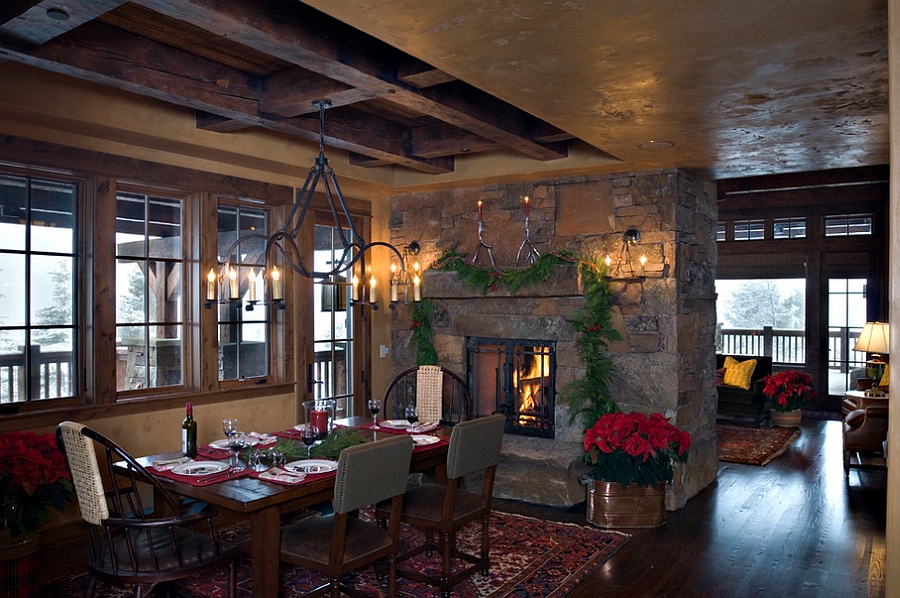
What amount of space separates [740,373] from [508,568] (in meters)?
5.82

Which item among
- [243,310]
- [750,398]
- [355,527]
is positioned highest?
[243,310]

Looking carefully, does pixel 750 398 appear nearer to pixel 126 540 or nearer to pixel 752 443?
pixel 752 443

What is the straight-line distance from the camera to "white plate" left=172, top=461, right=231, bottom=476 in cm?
321

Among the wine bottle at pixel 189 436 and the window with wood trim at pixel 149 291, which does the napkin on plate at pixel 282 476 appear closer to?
the wine bottle at pixel 189 436

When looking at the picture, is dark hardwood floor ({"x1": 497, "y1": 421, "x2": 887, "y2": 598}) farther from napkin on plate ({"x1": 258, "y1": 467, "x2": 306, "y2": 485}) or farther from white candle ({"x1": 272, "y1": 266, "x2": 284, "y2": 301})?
white candle ({"x1": 272, "y1": 266, "x2": 284, "y2": 301})

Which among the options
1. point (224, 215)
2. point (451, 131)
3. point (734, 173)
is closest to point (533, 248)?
point (451, 131)

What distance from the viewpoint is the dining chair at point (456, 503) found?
3488 millimetres

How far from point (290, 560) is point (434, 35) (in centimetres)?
227

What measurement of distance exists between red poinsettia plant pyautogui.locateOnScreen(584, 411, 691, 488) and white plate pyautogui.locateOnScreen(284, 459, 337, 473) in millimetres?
2086

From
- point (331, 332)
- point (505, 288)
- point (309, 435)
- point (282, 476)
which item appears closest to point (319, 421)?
point (309, 435)

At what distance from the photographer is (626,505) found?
15.4ft

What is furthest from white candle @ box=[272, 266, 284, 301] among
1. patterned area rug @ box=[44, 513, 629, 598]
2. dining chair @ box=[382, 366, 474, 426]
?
dining chair @ box=[382, 366, 474, 426]

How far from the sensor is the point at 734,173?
5.41 m

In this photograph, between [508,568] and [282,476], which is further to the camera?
[508,568]
